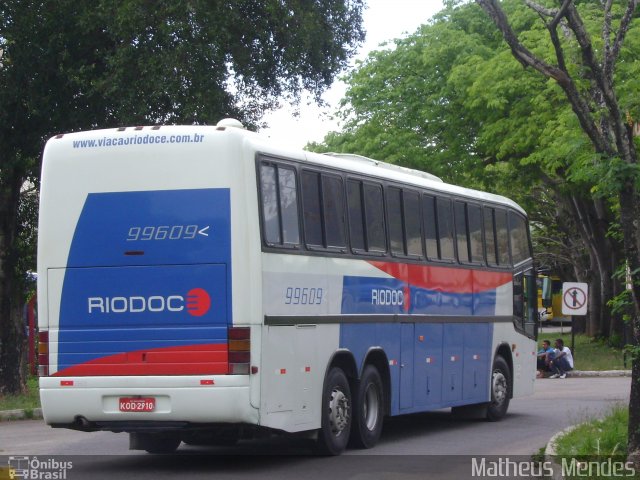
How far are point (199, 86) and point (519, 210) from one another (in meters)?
5.78

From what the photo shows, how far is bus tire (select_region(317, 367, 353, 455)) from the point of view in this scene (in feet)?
45.8

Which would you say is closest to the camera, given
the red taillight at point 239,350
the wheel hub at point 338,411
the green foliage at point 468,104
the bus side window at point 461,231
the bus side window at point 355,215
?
the red taillight at point 239,350

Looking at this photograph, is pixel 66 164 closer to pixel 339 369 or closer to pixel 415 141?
pixel 339 369

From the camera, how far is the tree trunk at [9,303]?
23219mm

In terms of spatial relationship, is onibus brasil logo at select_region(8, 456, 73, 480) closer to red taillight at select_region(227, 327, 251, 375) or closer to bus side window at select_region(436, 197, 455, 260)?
red taillight at select_region(227, 327, 251, 375)

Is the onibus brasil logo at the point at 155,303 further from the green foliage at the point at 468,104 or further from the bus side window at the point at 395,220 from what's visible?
the green foliage at the point at 468,104

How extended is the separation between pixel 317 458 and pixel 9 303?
11093 mm

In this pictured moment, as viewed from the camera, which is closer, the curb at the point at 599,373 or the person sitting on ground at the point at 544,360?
the curb at the point at 599,373

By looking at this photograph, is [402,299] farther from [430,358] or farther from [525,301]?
[525,301]

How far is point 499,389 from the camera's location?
790 inches

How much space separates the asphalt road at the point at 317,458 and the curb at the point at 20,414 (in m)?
0.25

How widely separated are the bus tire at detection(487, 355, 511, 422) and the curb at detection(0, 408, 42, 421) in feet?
24.8

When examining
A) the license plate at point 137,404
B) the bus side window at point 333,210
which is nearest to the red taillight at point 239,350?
the license plate at point 137,404

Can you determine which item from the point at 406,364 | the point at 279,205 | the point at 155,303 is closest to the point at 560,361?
the point at 406,364
